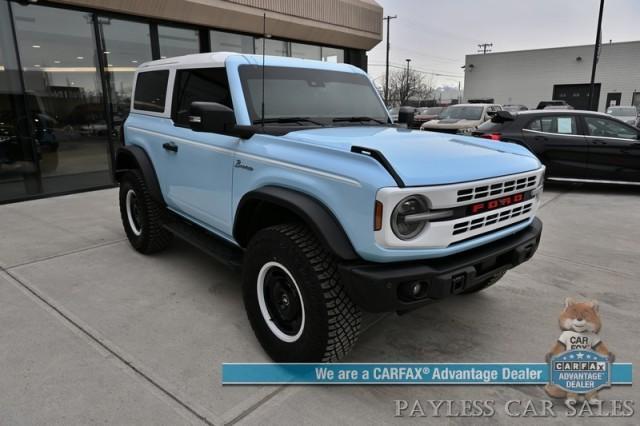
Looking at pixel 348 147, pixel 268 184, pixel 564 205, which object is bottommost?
A: pixel 564 205

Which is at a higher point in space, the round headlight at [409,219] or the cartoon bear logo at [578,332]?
the round headlight at [409,219]

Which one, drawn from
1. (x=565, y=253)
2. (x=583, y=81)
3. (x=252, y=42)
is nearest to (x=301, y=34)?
(x=252, y=42)

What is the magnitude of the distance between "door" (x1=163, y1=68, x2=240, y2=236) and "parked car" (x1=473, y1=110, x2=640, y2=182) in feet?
19.5

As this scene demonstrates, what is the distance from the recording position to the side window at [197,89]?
11.1ft

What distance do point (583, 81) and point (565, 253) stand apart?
39803 millimetres

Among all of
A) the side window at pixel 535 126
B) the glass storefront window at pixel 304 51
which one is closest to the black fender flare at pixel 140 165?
the side window at pixel 535 126

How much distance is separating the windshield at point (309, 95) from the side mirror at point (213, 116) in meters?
0.29

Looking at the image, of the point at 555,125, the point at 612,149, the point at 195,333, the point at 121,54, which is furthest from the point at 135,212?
the point at 612,149

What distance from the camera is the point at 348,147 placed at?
2506 mm

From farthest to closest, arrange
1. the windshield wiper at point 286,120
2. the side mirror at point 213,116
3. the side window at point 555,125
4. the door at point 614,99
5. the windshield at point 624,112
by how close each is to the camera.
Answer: the door at point 614,99 → the windshield at point 624,112 → the side window at point 555,125 → the windshield wiper at point 286,120 → the side mirror at point 213,116

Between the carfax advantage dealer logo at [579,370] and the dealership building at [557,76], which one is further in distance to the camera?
the dealership building at [557,76]

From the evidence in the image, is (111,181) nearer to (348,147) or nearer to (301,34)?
(301,34)

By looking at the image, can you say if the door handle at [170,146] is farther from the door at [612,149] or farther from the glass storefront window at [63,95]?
the door at [612,149]

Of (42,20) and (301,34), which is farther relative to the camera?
(301,34)
